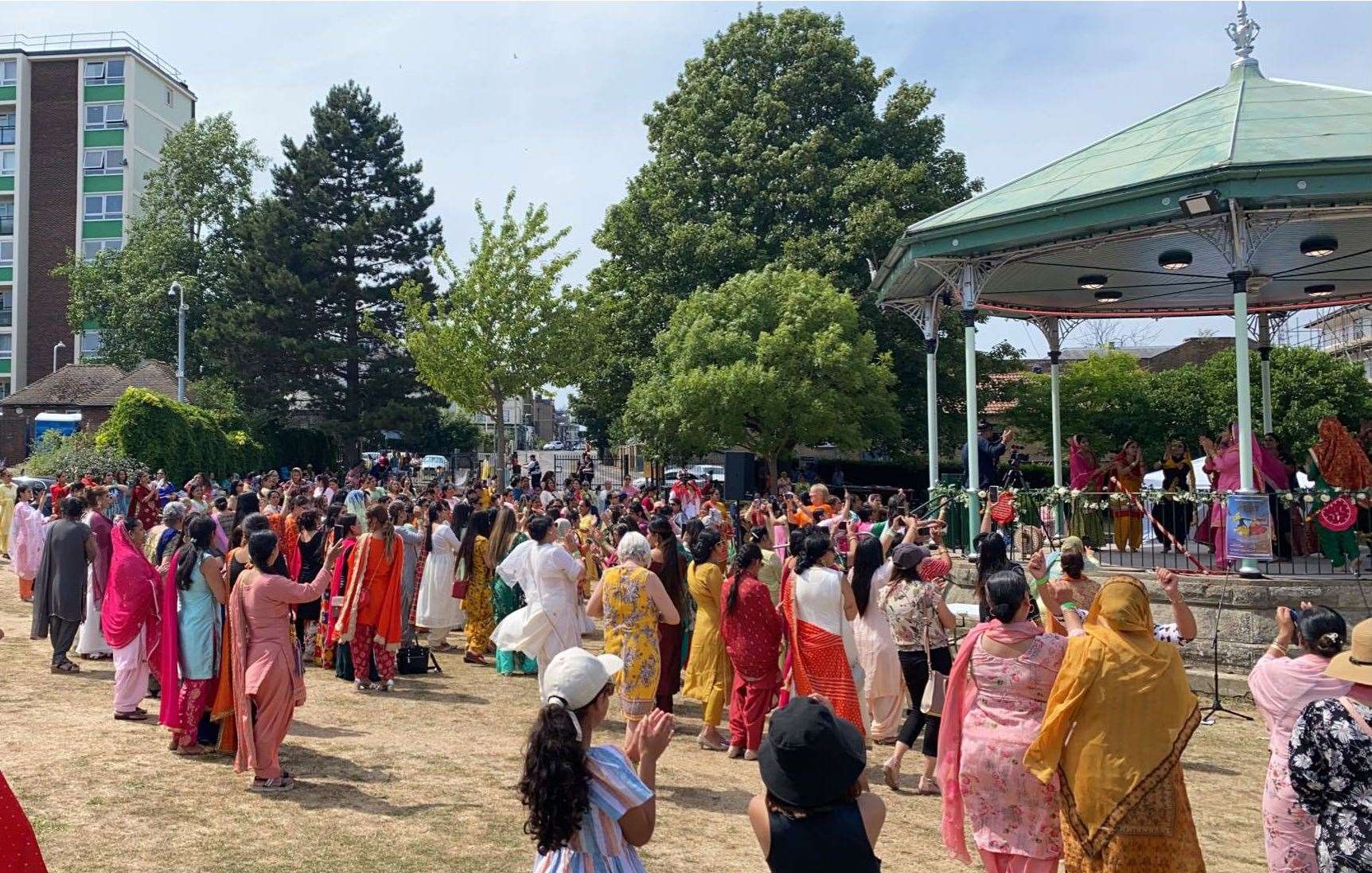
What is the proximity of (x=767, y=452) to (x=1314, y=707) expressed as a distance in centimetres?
2634

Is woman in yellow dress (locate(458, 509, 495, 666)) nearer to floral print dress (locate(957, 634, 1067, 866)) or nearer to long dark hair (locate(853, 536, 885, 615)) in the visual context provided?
long dark hair (locate(853, 536, 885, 615))

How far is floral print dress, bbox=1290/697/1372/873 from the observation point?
3.79m

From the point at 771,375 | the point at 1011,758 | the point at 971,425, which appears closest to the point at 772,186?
the point at 771,375

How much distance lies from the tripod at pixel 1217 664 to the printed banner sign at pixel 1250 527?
0.34 meters

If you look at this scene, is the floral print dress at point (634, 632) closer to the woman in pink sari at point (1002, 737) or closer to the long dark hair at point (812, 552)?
the long dark hair at point (812, 552)

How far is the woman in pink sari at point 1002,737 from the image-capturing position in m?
5.09

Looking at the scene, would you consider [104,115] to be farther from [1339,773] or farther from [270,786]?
[1339,773]

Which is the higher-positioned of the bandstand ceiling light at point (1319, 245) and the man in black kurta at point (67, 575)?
the bandstand ceiling light at point (1319, 245)

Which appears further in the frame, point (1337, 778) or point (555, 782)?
point (1337, 778)

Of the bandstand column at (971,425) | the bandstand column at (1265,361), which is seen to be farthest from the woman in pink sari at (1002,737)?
the bandstand column at (1265,361)

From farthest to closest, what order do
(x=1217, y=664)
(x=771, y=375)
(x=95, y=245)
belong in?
(x=95, y=245) → (x=771, y=375) → (x=1217, y=664)

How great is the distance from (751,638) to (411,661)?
4.99 metres

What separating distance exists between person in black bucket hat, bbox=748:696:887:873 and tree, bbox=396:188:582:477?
3184 cm

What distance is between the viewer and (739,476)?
3133cm
